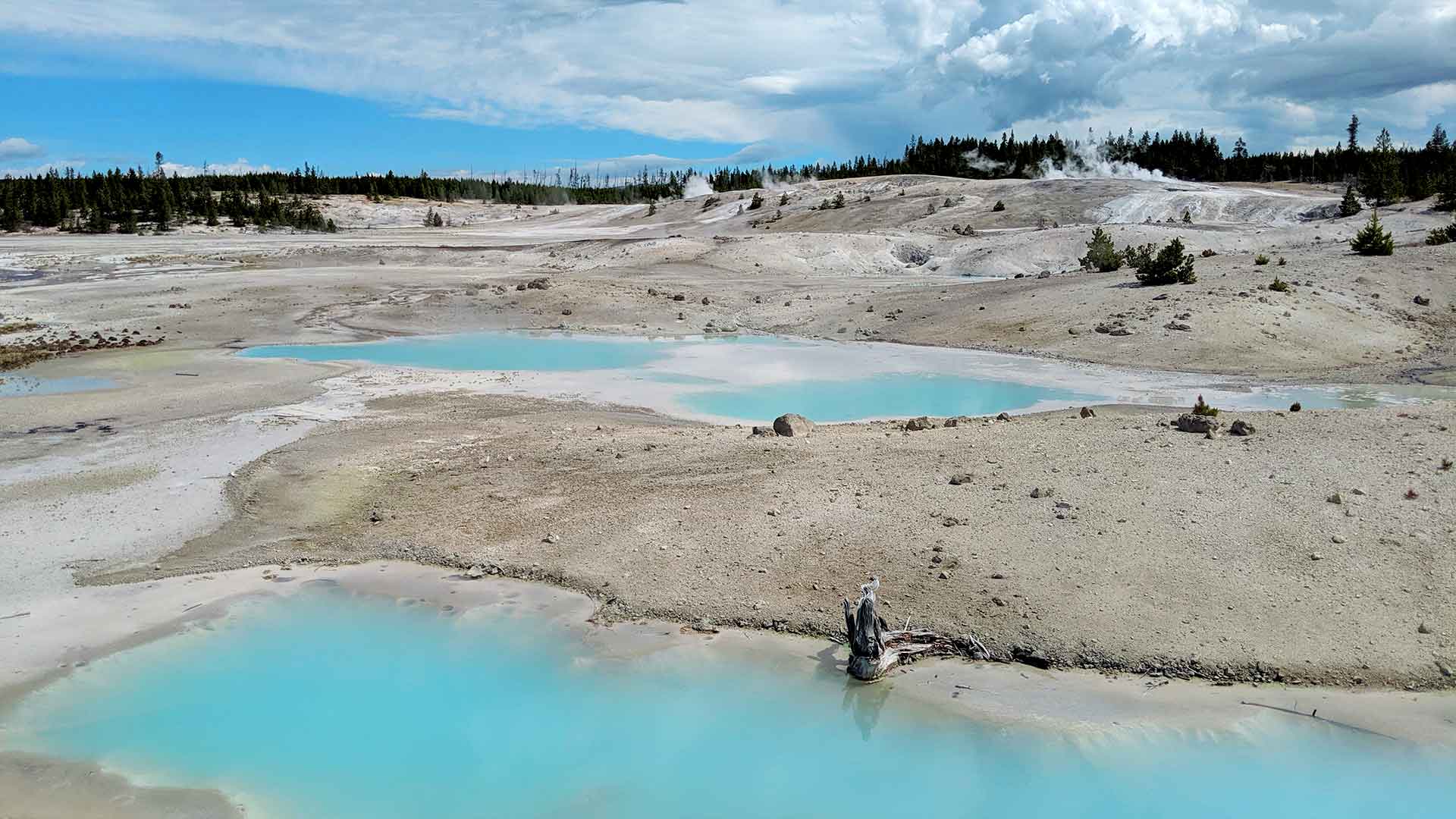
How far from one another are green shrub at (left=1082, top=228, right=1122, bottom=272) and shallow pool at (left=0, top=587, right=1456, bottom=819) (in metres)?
20.8

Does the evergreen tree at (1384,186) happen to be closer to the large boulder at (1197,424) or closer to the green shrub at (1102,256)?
the green shrub at (1102,256)

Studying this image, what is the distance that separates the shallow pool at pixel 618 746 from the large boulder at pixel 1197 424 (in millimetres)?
4856

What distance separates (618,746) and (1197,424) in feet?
23.6

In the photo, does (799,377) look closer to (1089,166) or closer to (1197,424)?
(1197,424)

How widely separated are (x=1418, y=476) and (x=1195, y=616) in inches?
134

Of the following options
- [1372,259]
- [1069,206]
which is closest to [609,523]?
[1372,259]

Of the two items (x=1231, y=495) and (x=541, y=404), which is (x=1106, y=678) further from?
(x=541, y=404)

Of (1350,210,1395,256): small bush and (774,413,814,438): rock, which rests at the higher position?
(1350,210,1395,256): small bush

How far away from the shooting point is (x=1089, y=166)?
6475cm

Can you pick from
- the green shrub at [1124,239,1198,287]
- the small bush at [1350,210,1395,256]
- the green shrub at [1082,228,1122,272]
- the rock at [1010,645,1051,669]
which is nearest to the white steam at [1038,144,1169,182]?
the green shrub at [1082,228,1122,272]

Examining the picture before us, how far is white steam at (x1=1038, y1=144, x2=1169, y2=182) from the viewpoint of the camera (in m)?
61.3

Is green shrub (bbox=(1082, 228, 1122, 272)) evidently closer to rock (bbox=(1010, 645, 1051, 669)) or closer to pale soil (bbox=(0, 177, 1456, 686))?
pale soil (bbox=(0, 177, 1456, 686))

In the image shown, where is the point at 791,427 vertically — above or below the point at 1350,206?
below

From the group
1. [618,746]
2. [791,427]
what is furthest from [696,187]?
[618,746]
